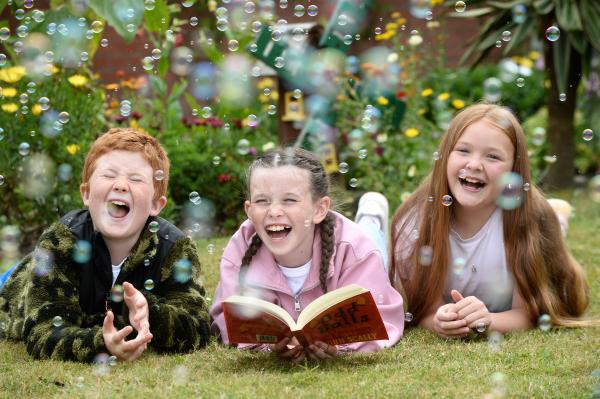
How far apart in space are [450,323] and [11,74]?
3.01m

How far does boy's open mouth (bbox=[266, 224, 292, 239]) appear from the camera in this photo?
303 cm

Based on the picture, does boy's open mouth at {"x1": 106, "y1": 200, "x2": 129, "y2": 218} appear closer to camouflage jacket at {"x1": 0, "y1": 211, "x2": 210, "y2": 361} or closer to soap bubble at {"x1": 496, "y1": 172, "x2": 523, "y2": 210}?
camouflage jacket at {"x1": 0, "y1": 211, "x2": 210, "y2": 361}

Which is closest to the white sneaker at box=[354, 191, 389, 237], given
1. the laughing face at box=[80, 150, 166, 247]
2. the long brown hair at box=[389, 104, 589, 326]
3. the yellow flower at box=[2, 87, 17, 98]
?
the long brown hair at box=[389, 104, 589, 326]

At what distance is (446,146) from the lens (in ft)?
11.3

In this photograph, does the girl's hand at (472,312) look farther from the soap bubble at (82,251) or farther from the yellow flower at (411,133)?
the yellow flower at (411,133)

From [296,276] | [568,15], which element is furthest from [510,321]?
[568,15]

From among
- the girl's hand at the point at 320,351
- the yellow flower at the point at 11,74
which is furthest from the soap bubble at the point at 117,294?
the yellow flower at the point at 11,74

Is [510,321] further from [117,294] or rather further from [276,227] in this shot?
[117,294]

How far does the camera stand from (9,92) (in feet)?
16.3

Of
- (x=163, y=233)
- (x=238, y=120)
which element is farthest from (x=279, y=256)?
→ (x=238, y=120)

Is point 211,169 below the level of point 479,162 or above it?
above

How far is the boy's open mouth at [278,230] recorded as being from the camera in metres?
3.03

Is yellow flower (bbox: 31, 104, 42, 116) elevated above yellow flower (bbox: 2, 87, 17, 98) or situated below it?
below

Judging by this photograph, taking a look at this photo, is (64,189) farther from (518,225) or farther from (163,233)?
(518,225)
